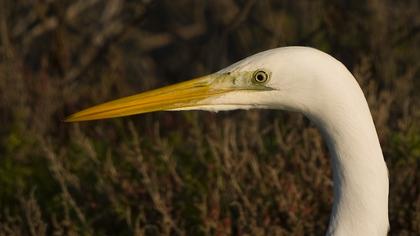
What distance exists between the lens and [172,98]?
12.5ft

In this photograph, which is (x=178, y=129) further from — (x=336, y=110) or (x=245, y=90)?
(x=336, y=110)

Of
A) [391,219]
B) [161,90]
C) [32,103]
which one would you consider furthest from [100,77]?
[161,90]

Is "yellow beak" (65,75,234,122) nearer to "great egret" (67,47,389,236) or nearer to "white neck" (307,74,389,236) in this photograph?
"great egret" (67,47,389,236)

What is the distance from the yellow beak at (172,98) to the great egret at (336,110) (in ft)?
0.27

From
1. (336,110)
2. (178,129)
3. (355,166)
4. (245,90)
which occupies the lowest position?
(355,166)

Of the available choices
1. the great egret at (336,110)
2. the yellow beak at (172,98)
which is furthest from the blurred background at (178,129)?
the great egret at (336,110)

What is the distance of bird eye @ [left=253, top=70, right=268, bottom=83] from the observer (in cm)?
358

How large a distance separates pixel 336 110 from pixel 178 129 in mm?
3496

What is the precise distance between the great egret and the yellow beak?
8 cm

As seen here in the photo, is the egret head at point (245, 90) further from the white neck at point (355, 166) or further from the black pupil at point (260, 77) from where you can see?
the white neck at point (355, 166)

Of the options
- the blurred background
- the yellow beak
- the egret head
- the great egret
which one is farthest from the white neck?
the blurred background

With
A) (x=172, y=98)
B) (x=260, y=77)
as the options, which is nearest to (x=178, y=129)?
(x=172, y=98)

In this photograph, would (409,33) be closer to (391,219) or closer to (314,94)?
(391,219)

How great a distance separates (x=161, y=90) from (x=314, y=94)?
65 centimetres
